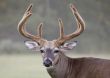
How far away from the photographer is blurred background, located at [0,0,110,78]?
56.6ft

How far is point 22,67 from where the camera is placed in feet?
53.6

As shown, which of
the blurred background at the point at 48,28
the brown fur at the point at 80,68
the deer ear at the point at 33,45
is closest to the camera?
the brown fur at the point at 80,68

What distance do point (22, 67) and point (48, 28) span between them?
4527 millimetres

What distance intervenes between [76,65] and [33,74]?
4.42 meters

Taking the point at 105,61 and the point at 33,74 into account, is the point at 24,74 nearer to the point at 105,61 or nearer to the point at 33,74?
the point at 33,74

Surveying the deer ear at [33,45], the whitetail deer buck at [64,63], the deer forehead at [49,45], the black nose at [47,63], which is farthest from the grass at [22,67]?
the black nose at [47,63]

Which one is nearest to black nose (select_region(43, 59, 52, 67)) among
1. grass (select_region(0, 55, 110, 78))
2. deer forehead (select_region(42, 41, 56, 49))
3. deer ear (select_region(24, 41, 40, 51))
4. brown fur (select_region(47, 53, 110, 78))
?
brown fur (select_region(47, 53, 110, 78))

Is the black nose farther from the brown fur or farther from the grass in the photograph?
the grass

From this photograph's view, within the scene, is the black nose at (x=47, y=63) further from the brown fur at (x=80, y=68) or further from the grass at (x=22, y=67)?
the grass at (x=22, y=67)

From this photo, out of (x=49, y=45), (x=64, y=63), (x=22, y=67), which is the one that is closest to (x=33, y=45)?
(x=49, y=45)

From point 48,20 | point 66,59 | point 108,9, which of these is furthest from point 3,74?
point 108,9

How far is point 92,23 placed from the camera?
878 inches

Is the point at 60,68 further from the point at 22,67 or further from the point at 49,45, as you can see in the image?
the point at 22,67

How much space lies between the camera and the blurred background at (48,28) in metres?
17.2
